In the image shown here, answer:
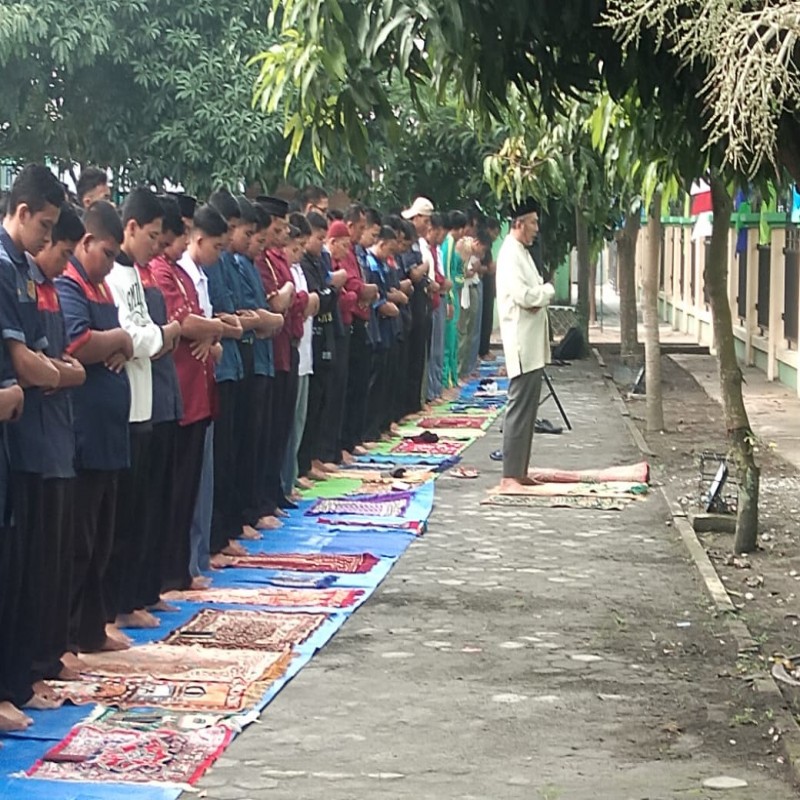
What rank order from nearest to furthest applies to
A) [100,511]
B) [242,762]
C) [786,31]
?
[786,31] < [242,762] < [100,511]

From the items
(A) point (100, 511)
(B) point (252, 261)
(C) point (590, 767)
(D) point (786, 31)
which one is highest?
(D) point (786, 31)

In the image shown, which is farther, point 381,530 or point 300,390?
point 300,390

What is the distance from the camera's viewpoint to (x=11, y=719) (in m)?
6.72

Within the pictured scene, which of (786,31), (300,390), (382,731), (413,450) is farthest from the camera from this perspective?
(413,450)

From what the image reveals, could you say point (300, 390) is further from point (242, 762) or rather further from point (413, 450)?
point (242, 762)

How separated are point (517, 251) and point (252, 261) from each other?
10.4ft

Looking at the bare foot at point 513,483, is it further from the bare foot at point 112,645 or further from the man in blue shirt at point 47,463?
the man in blue shirt at point 47,463

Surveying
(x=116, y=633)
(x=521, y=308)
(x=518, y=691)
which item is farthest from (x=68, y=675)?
(x=521, y=308)

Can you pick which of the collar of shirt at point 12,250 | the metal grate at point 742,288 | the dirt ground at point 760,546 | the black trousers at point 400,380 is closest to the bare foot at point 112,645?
the collar of shirt at point 12,250

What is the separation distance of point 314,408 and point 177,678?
6.01m

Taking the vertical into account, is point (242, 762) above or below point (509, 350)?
below

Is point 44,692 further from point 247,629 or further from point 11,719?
point 247,629

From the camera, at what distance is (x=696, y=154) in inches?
309

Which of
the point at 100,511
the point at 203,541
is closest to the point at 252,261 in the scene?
the point at 203,541
